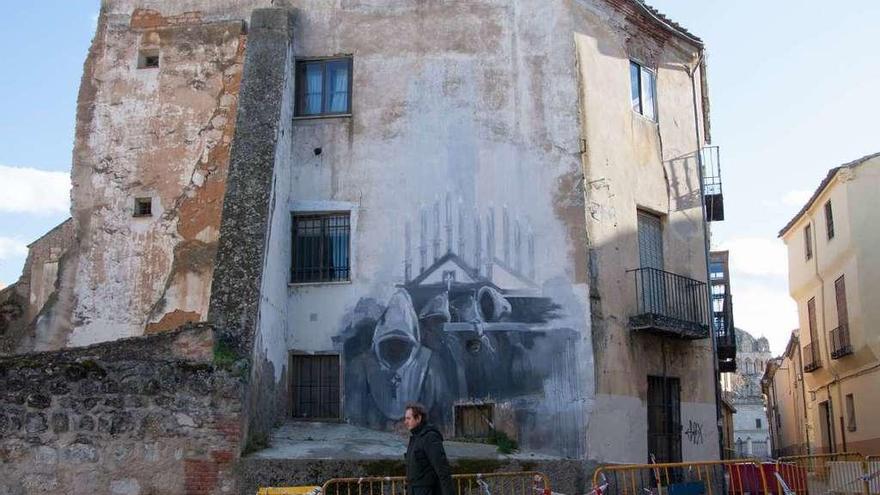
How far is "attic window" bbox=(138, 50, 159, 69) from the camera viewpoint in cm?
1853

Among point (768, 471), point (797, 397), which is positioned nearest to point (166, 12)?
point (768, 471)

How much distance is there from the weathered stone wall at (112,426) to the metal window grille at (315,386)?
3.26 m

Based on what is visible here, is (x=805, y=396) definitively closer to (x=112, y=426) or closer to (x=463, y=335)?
(x=463, y=335)

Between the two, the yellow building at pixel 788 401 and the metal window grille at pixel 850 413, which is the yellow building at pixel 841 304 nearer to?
the metal window grille at pixel 850 413

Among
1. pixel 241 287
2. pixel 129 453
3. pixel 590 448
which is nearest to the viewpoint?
pixel 129 453

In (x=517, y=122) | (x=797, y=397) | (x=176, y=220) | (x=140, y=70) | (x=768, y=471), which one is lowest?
(x=768, y=471)

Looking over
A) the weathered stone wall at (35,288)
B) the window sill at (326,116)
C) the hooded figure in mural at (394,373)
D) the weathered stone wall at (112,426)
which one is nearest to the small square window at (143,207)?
the weathered stone wall at (35,288)

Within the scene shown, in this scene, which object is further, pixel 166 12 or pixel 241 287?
pixel 166 12

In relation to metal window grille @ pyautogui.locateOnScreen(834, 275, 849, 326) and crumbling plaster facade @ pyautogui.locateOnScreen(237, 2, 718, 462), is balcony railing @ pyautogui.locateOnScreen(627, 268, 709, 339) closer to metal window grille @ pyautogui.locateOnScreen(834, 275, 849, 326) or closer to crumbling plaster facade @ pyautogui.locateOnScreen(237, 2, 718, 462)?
crumbling plaster facade @ pyautogui.locateOnScreen(237, 2, 718, 462)

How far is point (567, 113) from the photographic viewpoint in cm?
1725

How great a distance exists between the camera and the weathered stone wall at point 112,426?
12.9 metres

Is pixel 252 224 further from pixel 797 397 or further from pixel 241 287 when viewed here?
pixel 797 397

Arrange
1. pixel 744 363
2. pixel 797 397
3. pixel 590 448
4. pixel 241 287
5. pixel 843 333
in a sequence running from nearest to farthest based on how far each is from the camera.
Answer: pixel 241 287 < pixel 590 448 < pixel 843 333 < pixel 797 397 < pixel 744 363

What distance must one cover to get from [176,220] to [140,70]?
3085 millimetres
